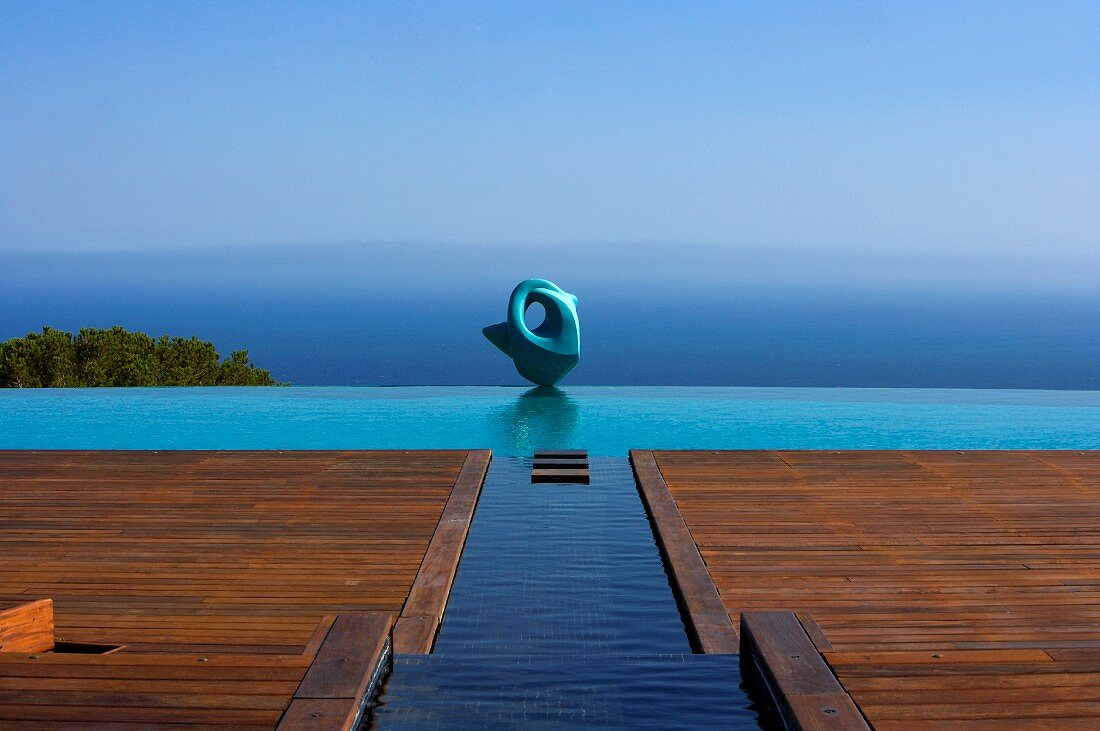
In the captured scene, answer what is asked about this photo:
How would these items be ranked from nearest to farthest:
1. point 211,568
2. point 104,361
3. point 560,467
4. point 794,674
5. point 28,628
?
point 794,674
point 28,628
point 211,568
point 560,467
point 104,361

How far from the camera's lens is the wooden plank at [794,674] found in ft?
8.55

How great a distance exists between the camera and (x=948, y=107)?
2903cm

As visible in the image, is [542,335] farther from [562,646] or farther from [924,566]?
[562,646]

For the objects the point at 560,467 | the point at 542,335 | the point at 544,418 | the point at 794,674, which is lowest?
the point at 544,418

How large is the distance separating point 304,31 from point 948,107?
55.9 feet

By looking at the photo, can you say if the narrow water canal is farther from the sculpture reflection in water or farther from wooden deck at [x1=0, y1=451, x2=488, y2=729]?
the sculpture reflection in water

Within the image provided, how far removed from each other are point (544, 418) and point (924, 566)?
5.71 meters

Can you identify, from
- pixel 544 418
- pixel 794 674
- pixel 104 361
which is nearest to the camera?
pixel 794 674

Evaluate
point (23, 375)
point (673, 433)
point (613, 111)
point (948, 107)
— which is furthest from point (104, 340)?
point (948, 107)

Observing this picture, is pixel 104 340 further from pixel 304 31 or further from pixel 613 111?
pixel 613 111

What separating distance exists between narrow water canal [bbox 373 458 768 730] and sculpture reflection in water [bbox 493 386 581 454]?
113 inches

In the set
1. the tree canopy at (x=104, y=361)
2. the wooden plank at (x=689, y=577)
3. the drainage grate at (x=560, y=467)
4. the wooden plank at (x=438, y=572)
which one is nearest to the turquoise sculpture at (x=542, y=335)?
the drainage grate at (x=560, y=467)

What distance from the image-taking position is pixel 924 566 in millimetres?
4398

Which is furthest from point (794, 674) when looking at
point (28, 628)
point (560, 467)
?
point (560, 467)
